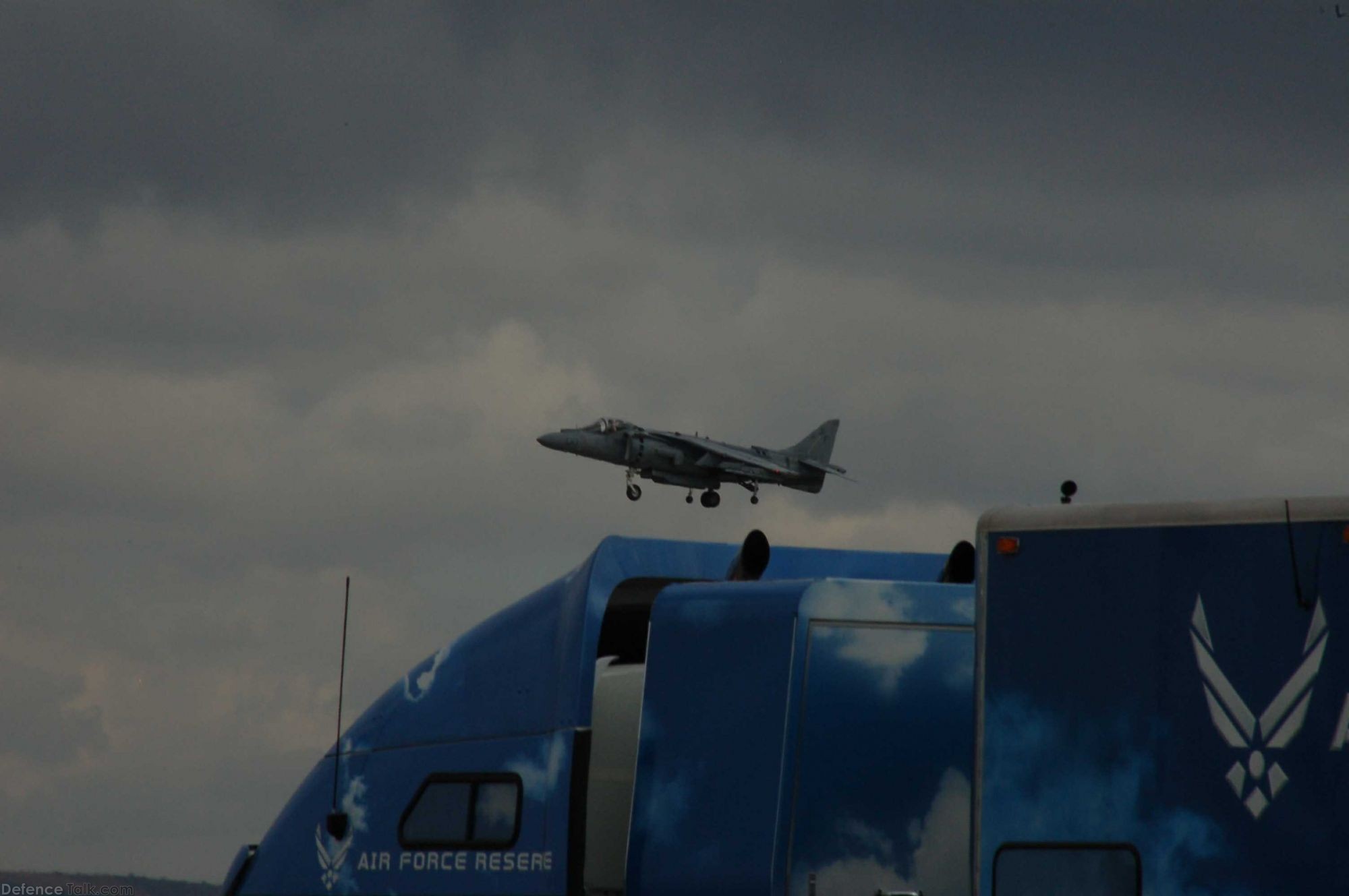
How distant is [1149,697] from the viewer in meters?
8.06

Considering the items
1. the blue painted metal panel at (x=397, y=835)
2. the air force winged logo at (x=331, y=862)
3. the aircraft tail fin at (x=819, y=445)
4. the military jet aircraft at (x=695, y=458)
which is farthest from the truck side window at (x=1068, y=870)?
the aircraft tail fin at (x=819, y=445)

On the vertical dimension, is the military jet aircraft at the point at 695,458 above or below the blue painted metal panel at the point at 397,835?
above

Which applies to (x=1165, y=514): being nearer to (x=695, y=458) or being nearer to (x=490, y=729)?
(x=490, y=729)

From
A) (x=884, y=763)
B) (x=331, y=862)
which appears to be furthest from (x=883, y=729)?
(x=331, y=862)

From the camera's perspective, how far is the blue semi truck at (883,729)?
781 cm

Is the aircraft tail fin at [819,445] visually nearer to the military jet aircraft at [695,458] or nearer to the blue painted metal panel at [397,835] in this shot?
the military jet aircraft at [695,458]

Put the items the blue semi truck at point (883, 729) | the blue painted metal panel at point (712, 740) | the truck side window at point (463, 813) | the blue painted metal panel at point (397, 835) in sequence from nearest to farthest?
1. the blue semi truck at point (883, 729)
2. the blue painted metal panel at point (712, 740)
3. the blue painted metal panel at point (397, 835)
4. the truck side window at point (463, 813)

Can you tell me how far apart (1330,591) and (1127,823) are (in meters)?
1.14

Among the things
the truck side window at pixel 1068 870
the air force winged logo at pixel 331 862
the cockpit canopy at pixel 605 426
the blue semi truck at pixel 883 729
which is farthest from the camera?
the cockpit canopy at pixel 605 426

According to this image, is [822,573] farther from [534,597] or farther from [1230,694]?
[1230,694]

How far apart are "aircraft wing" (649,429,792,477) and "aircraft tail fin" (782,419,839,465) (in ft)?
14.7

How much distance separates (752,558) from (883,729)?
132 centimetres

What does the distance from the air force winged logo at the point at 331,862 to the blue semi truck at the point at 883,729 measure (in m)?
0.01

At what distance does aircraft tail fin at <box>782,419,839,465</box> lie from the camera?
98438mm
